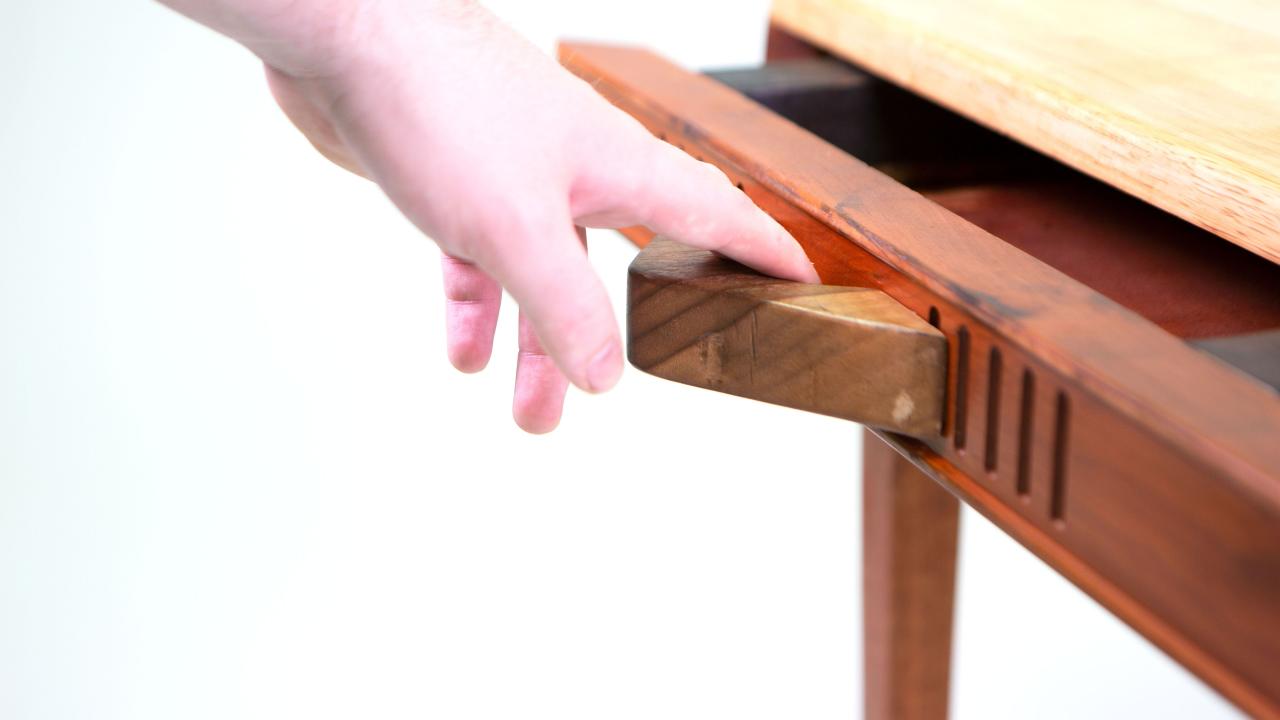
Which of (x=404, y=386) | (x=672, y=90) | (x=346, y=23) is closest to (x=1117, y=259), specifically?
(x=672, y=90)

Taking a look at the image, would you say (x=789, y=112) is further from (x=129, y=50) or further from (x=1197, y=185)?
(x=129, y=50)

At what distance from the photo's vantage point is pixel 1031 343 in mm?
399

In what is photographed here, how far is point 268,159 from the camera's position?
74.4 inches

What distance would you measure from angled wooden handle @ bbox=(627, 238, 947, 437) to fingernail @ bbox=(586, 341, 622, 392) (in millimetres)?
17

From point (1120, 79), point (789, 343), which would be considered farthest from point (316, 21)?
point (1120, 79)

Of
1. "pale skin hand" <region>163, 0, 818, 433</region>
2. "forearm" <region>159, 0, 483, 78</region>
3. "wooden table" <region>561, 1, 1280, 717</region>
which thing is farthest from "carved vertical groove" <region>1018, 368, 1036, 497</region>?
"forearm" <region>159, 0, 483, 78</region>

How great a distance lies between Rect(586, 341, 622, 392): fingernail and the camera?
47cm

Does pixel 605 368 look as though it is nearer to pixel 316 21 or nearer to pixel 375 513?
pixel 316 21

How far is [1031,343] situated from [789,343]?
0.09m

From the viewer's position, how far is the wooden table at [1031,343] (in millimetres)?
351

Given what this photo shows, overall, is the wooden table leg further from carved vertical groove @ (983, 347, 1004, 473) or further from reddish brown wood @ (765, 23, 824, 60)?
carved vertical groove @ (983, 347, 1004, 473)

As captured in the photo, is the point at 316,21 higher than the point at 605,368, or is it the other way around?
the point at 316,21

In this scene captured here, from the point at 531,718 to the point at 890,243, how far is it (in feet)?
2.82

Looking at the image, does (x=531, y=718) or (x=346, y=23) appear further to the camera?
(x=531, y=718)
